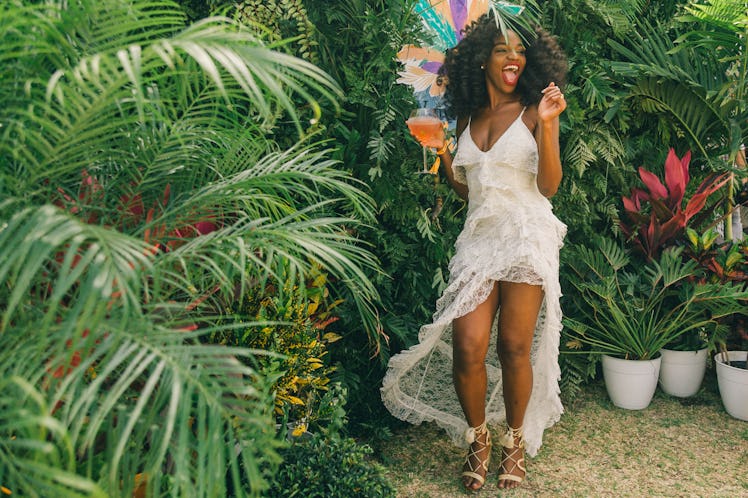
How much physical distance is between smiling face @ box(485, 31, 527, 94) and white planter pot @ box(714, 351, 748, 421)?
1.92 meters

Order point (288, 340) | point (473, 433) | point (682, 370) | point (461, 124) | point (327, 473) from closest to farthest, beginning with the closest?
1. point (327, 473)
2. point (288, 340)
3. point (473, 433)
4. point (461, 124)
5. point (682, 370)

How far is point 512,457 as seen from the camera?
2855 millimetres

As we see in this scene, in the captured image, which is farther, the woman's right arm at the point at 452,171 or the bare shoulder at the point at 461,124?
the bare shoulder at the point at 461,124

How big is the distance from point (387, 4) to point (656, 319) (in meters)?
2.23

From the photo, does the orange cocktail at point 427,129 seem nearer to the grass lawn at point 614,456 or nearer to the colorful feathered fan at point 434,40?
the colorful feathered fan at point 434,40

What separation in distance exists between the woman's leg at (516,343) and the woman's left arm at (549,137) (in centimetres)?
43

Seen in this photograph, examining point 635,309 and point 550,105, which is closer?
point 550,105

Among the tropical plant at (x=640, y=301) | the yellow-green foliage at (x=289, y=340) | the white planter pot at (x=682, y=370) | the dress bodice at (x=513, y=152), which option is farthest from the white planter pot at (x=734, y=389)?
the yellow-green foliage at (x=289, y=340)

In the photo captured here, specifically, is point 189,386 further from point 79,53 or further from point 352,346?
point 352,346

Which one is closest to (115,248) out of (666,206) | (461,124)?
(461,124)

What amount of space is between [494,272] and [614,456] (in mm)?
1156

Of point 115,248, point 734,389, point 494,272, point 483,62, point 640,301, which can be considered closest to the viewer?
point 115,248

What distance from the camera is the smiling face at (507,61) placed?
9.32ft

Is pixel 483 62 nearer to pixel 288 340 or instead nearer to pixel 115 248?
pixel 288 340
